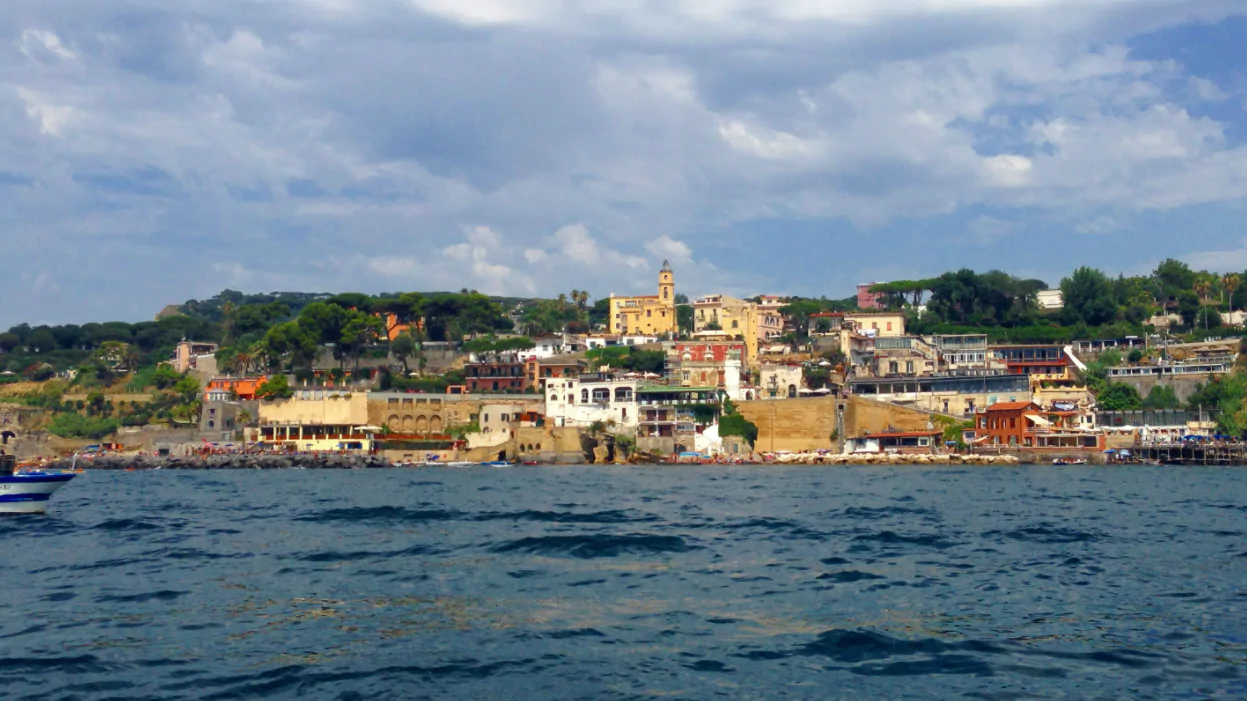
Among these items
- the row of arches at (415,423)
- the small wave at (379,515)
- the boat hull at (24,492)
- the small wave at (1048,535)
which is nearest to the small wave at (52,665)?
the small wave at (379,515)

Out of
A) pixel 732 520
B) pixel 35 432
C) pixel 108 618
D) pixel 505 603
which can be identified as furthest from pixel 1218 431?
pixel 35 432

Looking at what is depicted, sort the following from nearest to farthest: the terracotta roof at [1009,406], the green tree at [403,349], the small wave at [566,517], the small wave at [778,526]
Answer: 1. the small wave at [778,526]
2. the small wave at [566,517]
3. the terracotta roof at [1009,406]
4. the green tree at [403,349]

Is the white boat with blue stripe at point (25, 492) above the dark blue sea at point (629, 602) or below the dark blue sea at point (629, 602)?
above

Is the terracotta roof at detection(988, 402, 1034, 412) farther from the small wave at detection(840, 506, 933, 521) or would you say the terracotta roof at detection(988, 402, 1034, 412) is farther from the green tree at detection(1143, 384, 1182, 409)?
the small wave at detection(840, 506, 933, 521)

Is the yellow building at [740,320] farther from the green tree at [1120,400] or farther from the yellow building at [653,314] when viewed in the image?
the green tree at [1120,400]

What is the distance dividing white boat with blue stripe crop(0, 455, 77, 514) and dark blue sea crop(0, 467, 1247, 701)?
0.32m

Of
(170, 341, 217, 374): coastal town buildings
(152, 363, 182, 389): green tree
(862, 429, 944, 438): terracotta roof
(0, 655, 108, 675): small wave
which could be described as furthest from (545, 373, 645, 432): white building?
(0, 655, 108, 675): small wave

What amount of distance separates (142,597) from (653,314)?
77508mm

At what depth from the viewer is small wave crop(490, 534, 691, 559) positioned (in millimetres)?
18719

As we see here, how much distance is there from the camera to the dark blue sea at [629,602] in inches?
408

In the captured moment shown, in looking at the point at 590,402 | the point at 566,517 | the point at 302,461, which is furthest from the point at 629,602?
the point at 590,402

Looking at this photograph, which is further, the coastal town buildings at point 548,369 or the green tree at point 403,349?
the green tree at point 403,349

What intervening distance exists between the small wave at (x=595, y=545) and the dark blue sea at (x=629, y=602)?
0.33 feet

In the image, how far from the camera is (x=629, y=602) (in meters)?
14.2
